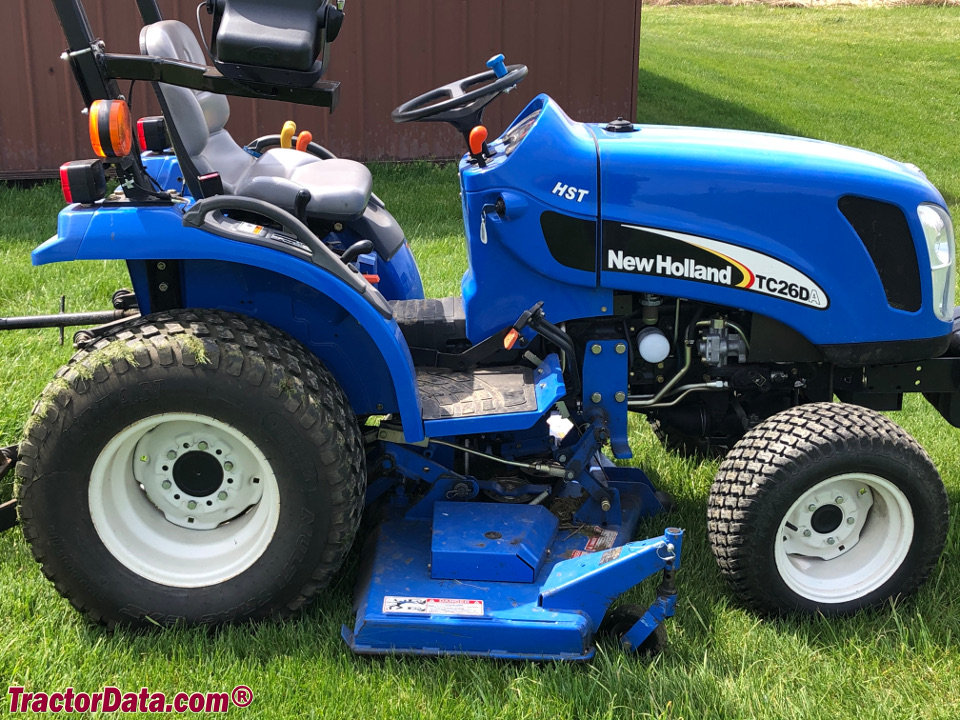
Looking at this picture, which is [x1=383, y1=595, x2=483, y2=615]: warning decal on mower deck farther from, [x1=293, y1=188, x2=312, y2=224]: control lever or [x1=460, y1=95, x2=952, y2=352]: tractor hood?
[x1=293, y1=188, x2=312, y2=224]: control lever

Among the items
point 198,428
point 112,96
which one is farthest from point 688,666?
point 112,96

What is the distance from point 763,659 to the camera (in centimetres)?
256

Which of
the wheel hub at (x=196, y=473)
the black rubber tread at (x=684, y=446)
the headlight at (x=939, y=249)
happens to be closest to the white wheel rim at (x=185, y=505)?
the wheel hub at (x=196, y=473)

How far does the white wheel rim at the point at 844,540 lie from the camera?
107 inches

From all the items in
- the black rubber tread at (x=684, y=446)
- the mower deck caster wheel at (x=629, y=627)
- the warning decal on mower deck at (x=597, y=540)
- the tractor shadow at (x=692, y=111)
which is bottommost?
the tractor shadow at (x=692, y=111)

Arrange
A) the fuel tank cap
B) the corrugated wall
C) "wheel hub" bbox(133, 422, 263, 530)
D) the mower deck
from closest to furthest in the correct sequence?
the mower deck → "wheel hub" bbox(133, 422, 263, 530) → the fuel tank cap → the corrugated wall

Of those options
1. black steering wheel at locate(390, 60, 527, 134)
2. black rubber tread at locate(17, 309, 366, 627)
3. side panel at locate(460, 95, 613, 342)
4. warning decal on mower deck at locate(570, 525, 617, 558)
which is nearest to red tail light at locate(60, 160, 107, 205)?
black rubber tread at locate(17, 309, 366, 627)

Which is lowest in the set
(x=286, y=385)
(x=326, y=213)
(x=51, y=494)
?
(x=51, y=494)

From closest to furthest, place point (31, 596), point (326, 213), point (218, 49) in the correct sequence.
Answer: point (218, 49) → point (31, 596) → point (326, 213)

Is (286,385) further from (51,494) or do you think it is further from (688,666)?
(688,666)

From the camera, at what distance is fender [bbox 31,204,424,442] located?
2424 mm

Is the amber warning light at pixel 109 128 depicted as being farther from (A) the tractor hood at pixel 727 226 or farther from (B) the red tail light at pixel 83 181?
(A) the tractor hood at pixel 727 226

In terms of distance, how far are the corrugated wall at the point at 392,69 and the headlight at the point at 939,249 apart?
6.11m

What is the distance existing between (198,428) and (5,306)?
10.0 ft
